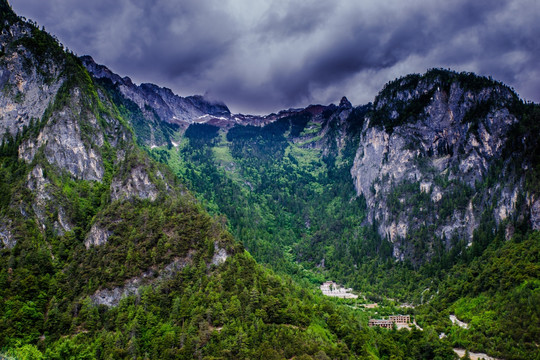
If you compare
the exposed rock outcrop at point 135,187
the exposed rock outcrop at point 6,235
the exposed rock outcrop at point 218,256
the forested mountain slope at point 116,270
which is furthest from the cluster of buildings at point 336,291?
the exposed rock outcrop at point 6,235

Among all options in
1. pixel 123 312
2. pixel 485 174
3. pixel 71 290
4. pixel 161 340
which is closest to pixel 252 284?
pixel 161 340

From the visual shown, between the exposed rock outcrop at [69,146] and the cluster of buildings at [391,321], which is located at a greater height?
the exposed rock outcrop at [69,146]

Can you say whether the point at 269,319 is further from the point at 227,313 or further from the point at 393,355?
the point at 393,355

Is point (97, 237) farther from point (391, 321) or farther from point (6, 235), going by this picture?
point (391, 321)

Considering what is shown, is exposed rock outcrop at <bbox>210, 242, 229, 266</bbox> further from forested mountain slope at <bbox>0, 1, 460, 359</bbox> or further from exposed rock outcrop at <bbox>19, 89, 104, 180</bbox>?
exposed rock outcrop at <bbox>19, 89, 104, 180</bbox>

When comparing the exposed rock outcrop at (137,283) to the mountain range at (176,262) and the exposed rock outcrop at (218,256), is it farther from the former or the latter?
the exposed rock outcrop at (218,256)

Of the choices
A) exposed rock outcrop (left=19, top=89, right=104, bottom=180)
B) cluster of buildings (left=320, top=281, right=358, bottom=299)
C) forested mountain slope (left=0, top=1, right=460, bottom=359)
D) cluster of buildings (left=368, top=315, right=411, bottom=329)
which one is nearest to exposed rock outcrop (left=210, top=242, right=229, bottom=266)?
forested mountain slope (left=0, top=1, right=460, bottom=359)

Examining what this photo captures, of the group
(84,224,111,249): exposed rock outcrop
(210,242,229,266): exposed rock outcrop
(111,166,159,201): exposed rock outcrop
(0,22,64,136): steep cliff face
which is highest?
(0,22,64,136): steep cliff face

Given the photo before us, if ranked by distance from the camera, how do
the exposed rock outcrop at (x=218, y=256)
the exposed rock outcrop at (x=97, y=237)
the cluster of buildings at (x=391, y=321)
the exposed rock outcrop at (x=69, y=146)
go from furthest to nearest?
the exposed rock outcrop at (x=69, y=146) → the cluster of buildings at (x=391, y=321) → the exposed rock outcrop at (x=97, y=237) → the exposed rock outcrop at (x=218, y=256)
